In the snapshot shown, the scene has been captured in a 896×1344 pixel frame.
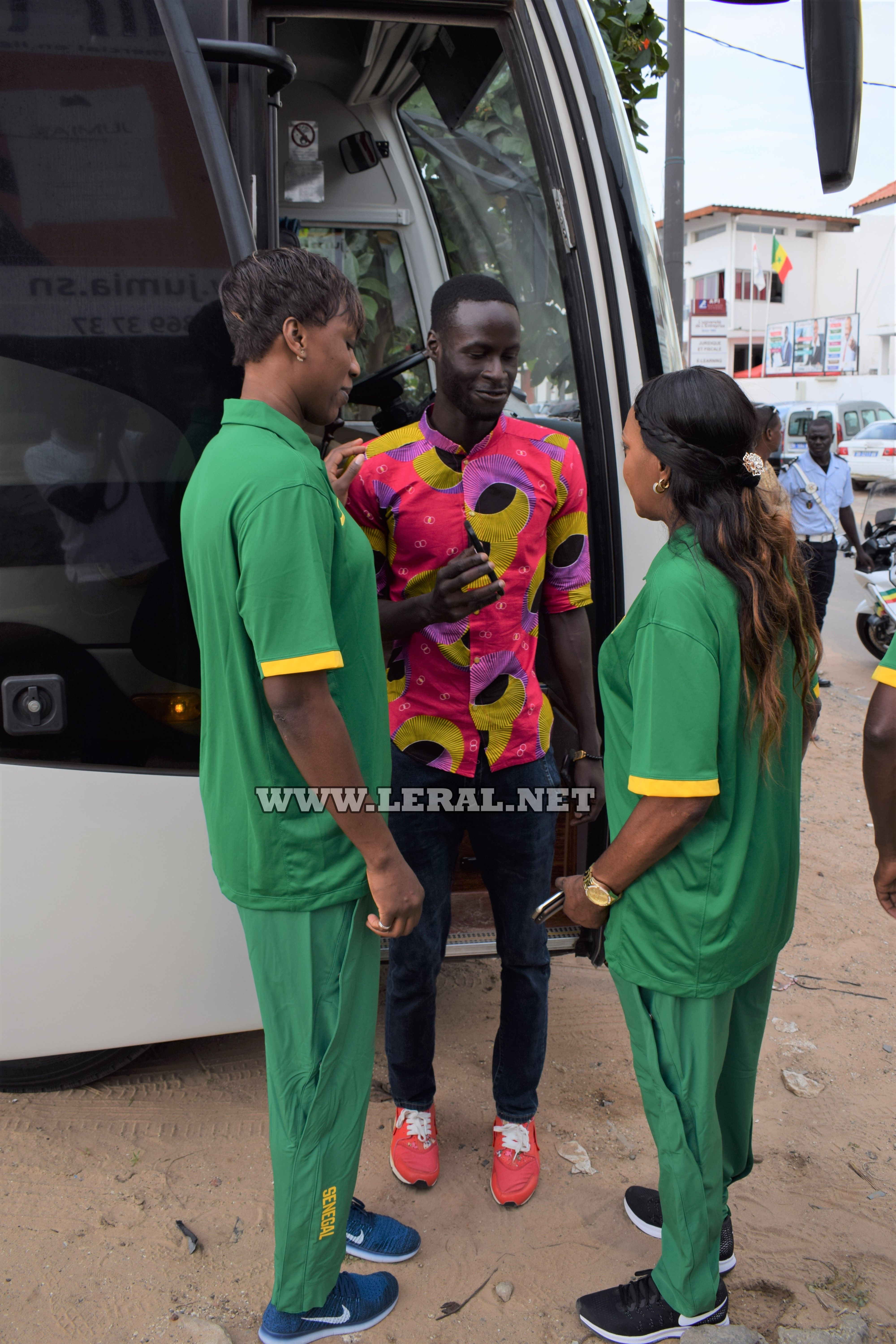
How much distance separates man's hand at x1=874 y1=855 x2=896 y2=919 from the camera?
5.64ft

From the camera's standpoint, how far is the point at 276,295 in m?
1.48

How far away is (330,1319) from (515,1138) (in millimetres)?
604

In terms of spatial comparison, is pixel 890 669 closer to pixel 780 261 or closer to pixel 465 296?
pixel 465 296

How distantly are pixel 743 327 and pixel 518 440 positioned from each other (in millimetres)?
36732

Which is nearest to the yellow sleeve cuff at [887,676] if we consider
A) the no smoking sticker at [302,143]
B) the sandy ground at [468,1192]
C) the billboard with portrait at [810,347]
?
the sandy ground at [468,1192]

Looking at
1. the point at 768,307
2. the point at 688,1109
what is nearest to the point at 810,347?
the point at 768,307

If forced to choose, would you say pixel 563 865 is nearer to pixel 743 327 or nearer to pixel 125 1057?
pixel 125 1057

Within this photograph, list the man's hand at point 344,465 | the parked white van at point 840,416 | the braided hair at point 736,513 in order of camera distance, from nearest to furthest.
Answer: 1. the braided hair at point 736,513
2. the man's hand at point 344,465
3. the parked white van at point 840,416

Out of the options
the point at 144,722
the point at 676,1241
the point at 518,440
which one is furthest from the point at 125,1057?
the point at 518,440

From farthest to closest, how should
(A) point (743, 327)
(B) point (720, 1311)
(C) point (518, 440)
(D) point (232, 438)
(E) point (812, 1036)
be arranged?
(A) point (743, 327) → (E) point (812, 1036) → (C) point (518, 440) → (B) point (720, 1311) → (D) point (232, 438)

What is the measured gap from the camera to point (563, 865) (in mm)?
2982

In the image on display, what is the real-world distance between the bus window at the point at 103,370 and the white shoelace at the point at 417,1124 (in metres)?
1.00

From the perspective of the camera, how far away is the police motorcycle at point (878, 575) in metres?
6.95

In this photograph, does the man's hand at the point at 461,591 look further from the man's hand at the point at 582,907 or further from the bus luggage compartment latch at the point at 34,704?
the bus luggage compartment latch at the point at 34,704
